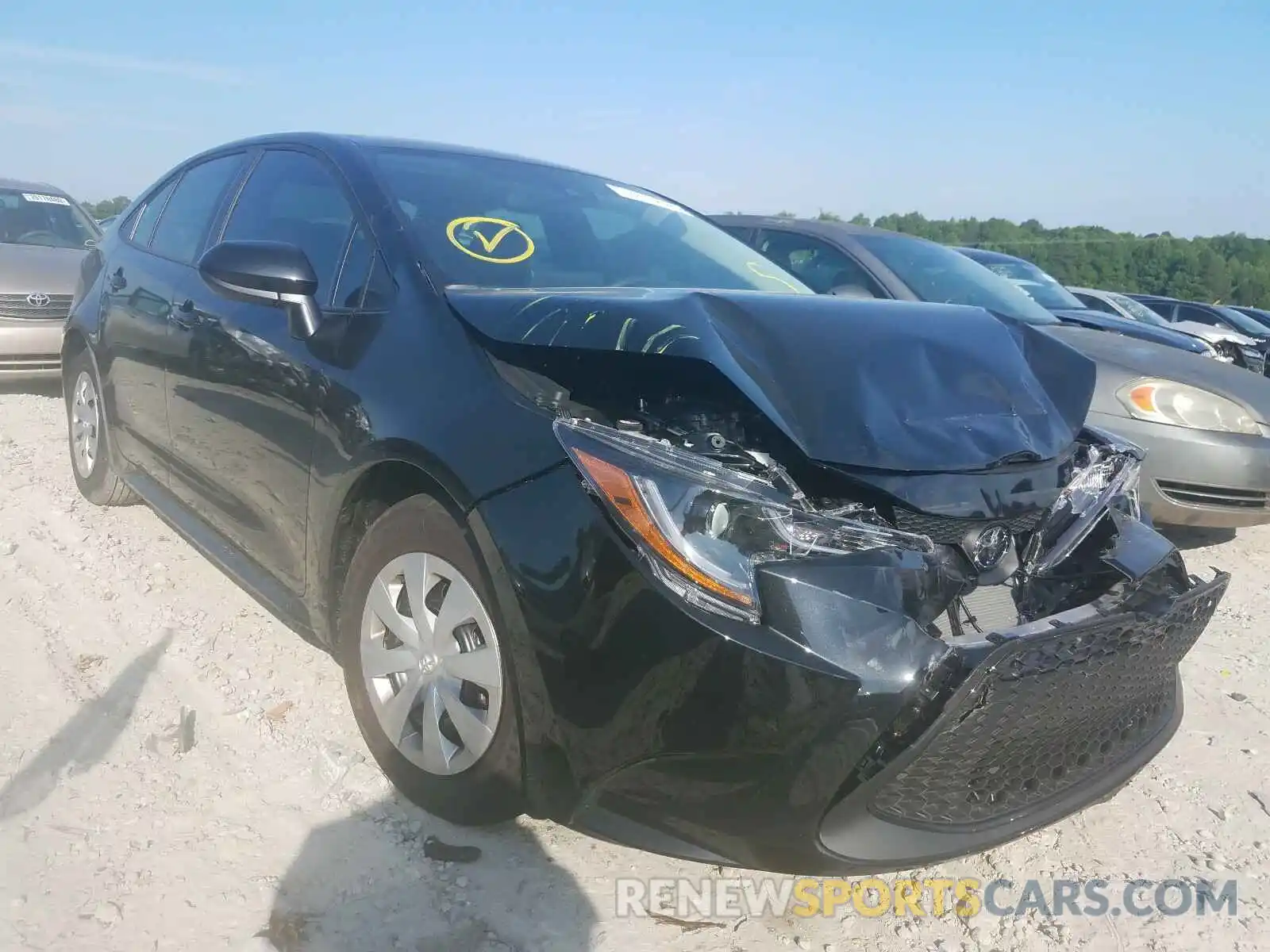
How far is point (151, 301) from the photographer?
3535 mm

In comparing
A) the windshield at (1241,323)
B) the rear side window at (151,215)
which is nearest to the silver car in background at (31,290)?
the rear side window at (151,215)

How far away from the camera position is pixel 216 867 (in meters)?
2.09

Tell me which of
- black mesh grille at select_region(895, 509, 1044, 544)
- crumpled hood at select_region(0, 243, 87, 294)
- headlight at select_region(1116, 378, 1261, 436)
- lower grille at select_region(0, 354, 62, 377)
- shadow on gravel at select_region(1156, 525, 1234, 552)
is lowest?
lower grille at select_region(0, 354, 62, 377)

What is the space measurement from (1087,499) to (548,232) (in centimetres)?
165

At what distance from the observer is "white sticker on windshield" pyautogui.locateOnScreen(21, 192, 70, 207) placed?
8.05 meters

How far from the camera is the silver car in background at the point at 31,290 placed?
6734mm

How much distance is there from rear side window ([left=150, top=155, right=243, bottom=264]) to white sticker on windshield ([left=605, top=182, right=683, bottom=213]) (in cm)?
132

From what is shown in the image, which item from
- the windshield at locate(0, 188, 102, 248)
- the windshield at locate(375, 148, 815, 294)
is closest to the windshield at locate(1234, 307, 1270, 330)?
the windshield at locate(375, 148, 815, 294)

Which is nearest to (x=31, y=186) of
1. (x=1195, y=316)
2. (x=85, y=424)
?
(x=85, y=424)

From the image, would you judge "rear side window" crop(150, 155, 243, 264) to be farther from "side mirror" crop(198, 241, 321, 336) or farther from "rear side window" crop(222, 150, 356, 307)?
"side mirror" crop(198, 241, 321, 336)

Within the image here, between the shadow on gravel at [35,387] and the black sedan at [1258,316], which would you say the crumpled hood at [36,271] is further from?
the black sedan at [1258,316]

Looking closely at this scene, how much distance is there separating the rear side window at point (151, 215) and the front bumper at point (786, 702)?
2793 millimetres

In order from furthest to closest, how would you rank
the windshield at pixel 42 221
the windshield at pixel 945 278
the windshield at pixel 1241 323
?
1. the windshield at pixel 1241 323
2. the windshield at pixel 42 221
3. the windshield at pixel 945 278

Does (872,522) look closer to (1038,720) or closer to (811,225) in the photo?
(1038,720)
